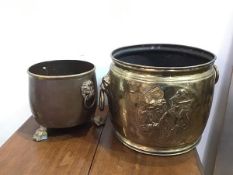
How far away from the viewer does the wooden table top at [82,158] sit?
57cm

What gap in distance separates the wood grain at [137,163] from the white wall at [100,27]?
0.96 ft

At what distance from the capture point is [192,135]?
0.58 meters

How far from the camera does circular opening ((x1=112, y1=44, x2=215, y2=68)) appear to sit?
0.69m

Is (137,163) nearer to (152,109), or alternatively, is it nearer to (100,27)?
(152,109)

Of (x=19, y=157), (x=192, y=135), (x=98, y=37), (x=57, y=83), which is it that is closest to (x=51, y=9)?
(x=98, y=37)

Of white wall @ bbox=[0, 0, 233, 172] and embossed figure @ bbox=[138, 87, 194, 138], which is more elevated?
white wall @ bbox=[0, 0, 233, 172]

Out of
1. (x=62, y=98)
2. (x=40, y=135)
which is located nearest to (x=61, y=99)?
(x=62, y=98)

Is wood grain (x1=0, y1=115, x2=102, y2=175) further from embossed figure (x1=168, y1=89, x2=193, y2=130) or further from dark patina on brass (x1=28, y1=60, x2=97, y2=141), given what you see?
embossed figure (x1=168, y1=89, x2=193, y2=130)

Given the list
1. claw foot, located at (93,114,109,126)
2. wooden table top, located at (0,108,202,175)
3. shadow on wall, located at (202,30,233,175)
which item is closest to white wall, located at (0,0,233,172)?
shadow on wall, located at (202,30,233,175)

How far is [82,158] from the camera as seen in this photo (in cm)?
61

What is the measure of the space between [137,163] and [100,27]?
408mm

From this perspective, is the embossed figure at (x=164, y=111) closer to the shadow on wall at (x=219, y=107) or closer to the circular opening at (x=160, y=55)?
the circular opening at (x=160, y=55)

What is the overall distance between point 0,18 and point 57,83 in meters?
0.35

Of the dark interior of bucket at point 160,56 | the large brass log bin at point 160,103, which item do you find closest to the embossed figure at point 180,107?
the large brass log bin at point 160,103
